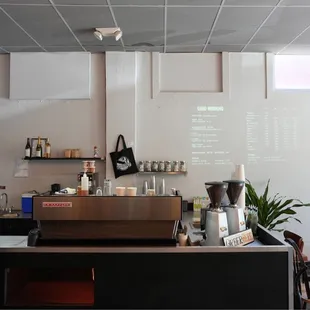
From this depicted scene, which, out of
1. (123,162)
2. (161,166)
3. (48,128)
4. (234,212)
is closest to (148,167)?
(161,166)

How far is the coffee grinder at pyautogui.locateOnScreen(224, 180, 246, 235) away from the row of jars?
2.45m

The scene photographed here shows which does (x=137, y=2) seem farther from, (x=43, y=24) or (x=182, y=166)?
(x=182, y=166)

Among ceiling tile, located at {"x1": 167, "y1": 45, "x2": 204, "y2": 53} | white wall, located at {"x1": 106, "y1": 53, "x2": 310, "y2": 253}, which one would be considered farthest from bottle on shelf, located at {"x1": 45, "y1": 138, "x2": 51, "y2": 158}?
ceiling tile, located at {"x1": 167, "y1": 45, "x2": 204, "y2": 53}

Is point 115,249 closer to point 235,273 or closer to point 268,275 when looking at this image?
point 235,273

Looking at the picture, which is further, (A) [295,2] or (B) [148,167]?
(B) [148,167]

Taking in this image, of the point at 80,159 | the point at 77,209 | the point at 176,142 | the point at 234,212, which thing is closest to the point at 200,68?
the point at 176,142

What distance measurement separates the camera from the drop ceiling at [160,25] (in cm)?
346

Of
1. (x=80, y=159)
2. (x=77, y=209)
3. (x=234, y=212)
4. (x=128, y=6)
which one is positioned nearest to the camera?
(x=77, y=209)

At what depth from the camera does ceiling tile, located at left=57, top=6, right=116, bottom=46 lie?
3531 mm

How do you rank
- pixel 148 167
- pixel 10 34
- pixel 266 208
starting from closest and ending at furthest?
pixel 10 34, pixel 266 208, pixel 148 167

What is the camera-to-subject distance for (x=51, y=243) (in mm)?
2250

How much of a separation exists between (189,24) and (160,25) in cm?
33

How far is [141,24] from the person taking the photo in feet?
12.9

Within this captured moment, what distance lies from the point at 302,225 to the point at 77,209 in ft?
13.0
